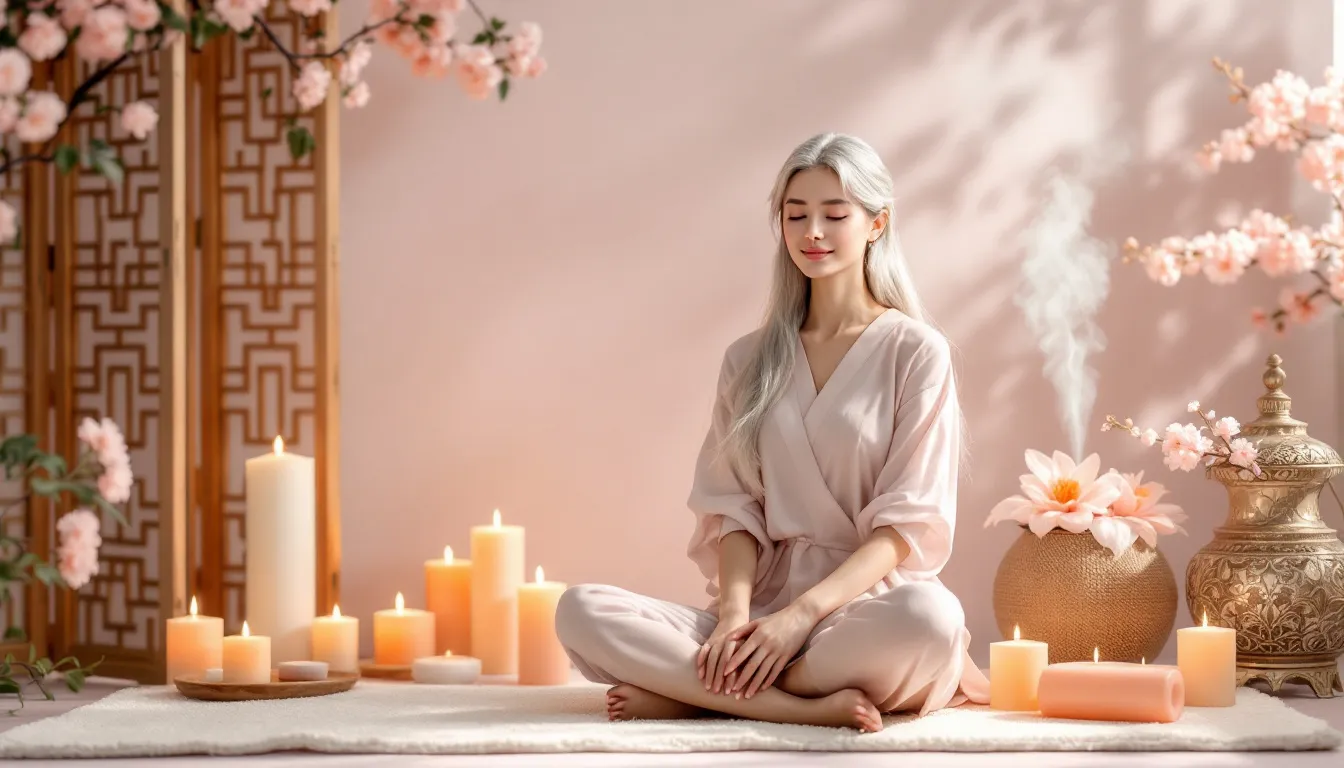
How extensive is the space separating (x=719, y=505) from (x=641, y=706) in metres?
0.42

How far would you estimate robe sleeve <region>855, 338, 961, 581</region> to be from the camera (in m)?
2.72

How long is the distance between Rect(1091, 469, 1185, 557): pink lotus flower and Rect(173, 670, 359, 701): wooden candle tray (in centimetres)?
156

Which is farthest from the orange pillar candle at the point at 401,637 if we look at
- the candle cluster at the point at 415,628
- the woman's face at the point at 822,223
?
the woman's face at the point at 822,223

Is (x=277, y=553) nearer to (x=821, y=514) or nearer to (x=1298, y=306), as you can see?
(x=821, y=514)

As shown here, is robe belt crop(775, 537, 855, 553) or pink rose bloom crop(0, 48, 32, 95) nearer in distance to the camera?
pink rose bloom crop(0, 48, 32, 95)

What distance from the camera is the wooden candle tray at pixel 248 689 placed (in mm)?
2924

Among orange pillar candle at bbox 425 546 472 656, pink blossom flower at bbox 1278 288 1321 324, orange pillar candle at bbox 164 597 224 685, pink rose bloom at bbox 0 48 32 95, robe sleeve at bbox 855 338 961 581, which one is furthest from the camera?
orange pillar candle at bbox 425 546 472 656

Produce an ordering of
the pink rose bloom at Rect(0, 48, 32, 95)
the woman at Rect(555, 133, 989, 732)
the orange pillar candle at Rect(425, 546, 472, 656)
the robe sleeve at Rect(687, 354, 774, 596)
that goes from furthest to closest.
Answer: the orange pillar candle at Rect(425, 546, 472, 656) < the robe sleeve at Rect(687, 354, 774, 596) < the woman at Rect(555, 133, 989, 732) < the pink rose bloom at Rect(0, 48, 32, 95)

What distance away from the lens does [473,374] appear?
3.64 m

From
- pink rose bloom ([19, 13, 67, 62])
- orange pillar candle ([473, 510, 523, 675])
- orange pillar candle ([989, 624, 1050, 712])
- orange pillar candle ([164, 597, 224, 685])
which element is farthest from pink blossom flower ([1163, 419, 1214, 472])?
pink rose bloom ([19, 13, 67, 62])

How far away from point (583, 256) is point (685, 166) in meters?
0.32

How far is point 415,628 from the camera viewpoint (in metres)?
3.32

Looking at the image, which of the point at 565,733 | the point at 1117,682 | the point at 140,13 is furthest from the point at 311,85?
the point at 1117,682

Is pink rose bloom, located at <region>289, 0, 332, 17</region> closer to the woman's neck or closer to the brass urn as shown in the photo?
the woman's neck
